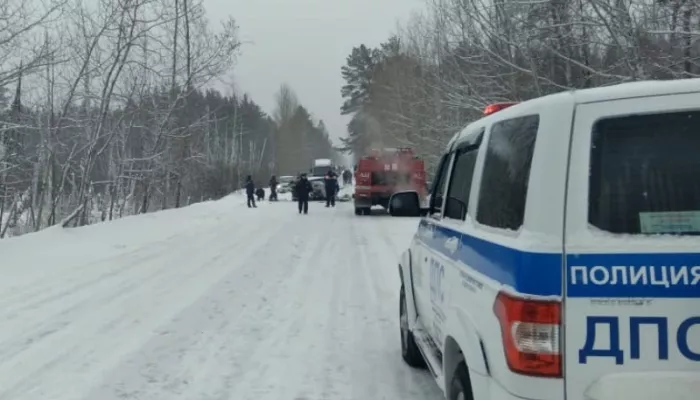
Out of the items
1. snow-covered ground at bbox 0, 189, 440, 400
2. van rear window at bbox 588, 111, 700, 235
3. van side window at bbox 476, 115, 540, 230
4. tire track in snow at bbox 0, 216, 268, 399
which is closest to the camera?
van rear window at bbox 588, 111, 700, 235

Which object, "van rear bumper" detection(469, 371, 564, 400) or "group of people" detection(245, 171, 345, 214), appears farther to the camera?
"group of people" detection(245, 171, 345, 214)

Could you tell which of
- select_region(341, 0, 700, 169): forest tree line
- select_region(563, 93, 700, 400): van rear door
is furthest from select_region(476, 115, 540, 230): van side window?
select_region(341, 0, 700, 169): forest tree line

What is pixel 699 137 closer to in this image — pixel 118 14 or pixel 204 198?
pixel 118 14

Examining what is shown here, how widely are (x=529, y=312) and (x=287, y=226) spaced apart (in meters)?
18.5

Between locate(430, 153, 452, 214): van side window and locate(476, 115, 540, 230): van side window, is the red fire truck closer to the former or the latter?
locate(430, 153, 452, 214): van side window

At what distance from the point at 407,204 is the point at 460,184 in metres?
1.50

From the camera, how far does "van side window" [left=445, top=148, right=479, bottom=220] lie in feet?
13.4

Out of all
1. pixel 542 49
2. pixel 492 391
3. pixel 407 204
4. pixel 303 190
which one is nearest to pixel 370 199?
pixel 303 190

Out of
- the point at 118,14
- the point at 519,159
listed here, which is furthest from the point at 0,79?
the point at 519,159

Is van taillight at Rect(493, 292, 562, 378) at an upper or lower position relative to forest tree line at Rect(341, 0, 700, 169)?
lower

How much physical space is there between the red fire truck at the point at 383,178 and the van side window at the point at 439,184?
2050 centimetres

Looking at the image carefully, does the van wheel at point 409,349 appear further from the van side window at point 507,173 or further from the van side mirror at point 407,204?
the van side window at point 507,173

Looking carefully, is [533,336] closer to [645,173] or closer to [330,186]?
[645,173]

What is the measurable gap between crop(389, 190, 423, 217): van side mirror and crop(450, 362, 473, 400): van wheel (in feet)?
7.85
